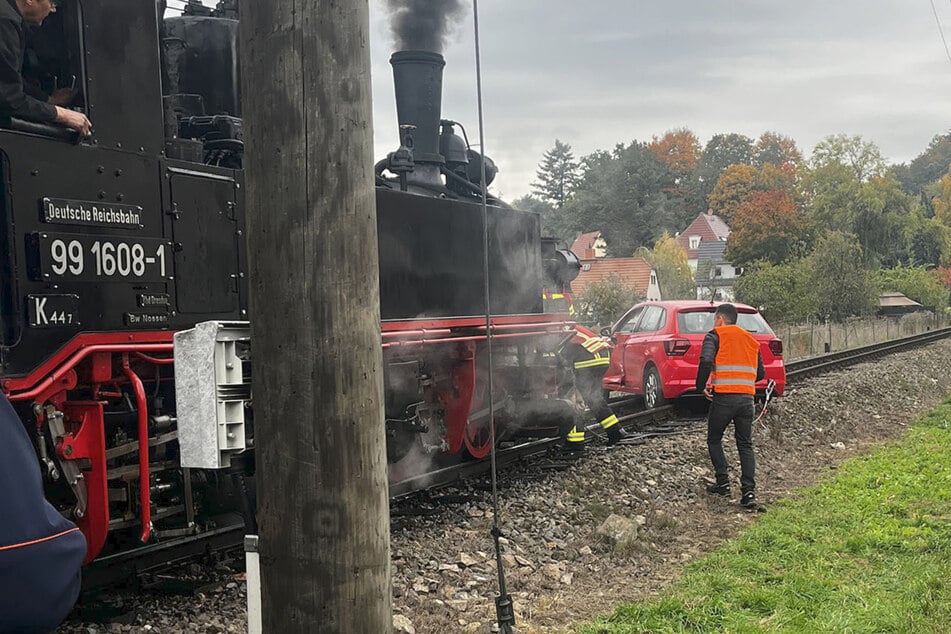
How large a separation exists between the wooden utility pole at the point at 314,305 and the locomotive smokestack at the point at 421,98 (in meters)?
5.63

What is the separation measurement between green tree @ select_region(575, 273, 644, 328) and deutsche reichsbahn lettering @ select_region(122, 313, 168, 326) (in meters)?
25.6

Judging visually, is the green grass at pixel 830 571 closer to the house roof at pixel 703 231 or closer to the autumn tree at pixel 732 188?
the autumn tree at pixel 732 188

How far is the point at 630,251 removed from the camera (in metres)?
47.9

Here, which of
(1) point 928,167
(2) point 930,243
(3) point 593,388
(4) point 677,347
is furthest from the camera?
(1) point 928,167

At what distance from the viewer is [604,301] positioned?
30.9 m

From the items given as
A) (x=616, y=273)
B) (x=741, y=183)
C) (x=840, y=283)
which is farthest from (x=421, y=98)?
(x=741, y=183)

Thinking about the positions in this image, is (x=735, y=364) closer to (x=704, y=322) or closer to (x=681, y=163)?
(x=704, y=322)

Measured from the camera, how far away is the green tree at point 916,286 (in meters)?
49.3

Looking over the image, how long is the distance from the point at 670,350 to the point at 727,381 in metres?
3.74

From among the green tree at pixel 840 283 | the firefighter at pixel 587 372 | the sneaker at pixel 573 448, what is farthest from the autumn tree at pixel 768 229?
the sneaker at pixel 573 448

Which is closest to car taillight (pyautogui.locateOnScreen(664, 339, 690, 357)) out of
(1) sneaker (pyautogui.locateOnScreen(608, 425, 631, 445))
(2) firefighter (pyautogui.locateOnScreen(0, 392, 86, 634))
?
(1) sneaker (pyautogui.locateOnScreen(608, 425, 631, 445))

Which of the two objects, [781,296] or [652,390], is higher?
[781,296]

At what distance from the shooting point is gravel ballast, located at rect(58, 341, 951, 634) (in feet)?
16.3

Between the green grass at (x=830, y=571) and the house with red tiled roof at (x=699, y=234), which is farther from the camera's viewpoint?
the house with red tiled roof at (x=699, y=234)
